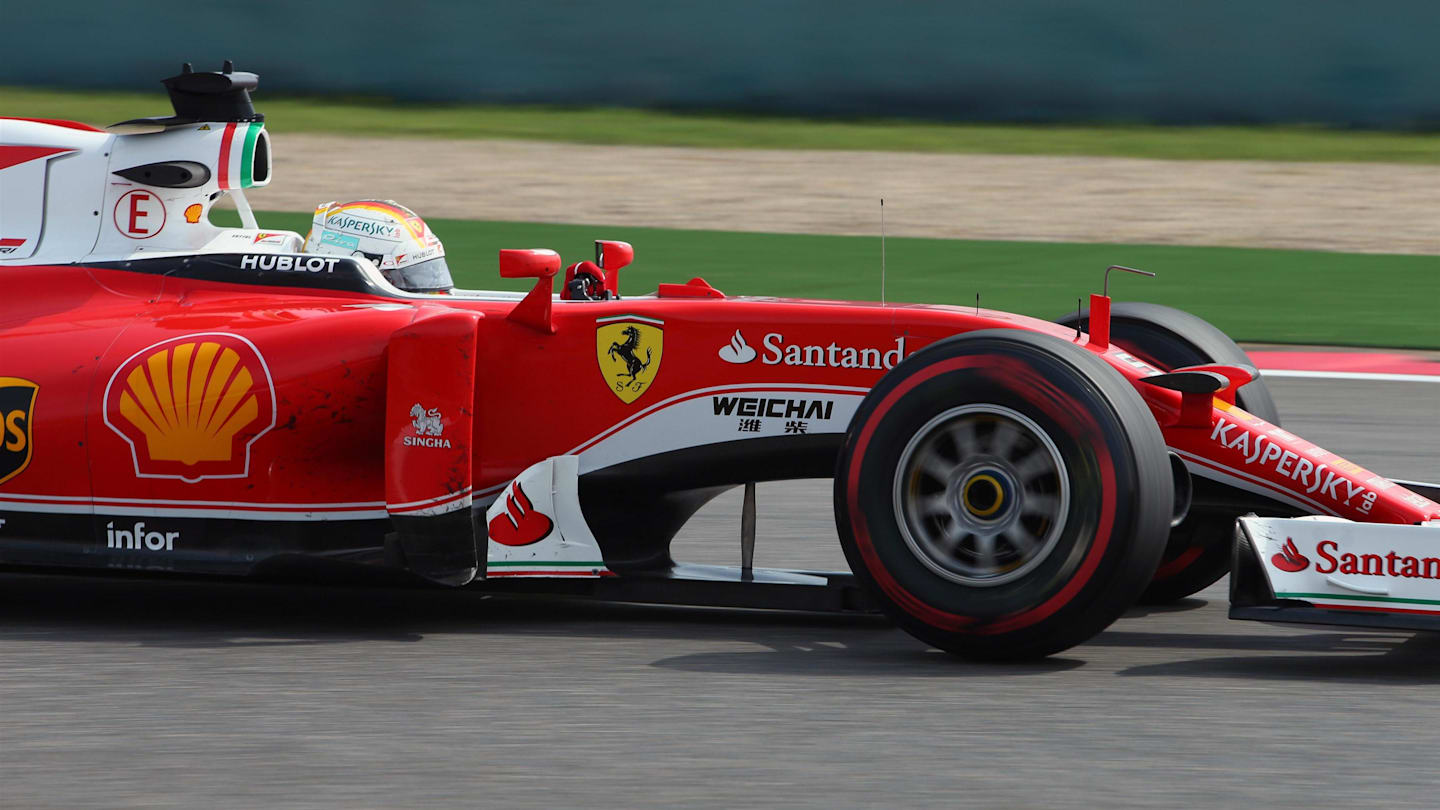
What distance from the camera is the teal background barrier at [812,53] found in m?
22.8

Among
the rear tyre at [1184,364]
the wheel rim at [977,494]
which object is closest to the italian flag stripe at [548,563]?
the wheel rim at [977,494]

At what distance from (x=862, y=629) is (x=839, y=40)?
20.2 metres

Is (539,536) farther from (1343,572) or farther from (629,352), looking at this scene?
(1343,572)

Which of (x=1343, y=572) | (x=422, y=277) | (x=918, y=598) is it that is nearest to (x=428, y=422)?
(x=422, y=277)

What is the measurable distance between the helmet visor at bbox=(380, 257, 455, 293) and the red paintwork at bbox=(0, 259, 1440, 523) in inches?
18.8

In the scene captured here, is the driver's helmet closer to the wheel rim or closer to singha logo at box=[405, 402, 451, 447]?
singha logo at box=[405, 402, 451, 447]

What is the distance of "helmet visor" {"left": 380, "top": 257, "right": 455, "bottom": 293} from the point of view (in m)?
5.70

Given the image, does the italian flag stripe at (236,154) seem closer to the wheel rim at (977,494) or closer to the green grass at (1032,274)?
the wheel rim at (977,494)

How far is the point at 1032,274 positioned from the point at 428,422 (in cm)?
975

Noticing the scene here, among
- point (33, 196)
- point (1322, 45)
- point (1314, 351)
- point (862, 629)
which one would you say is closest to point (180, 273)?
point (33, 196)

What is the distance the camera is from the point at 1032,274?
14.1m

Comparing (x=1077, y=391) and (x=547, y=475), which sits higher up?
(x=1077, y=391)

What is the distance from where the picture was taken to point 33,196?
5621mm

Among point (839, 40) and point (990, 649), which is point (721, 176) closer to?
point (839, 40)
